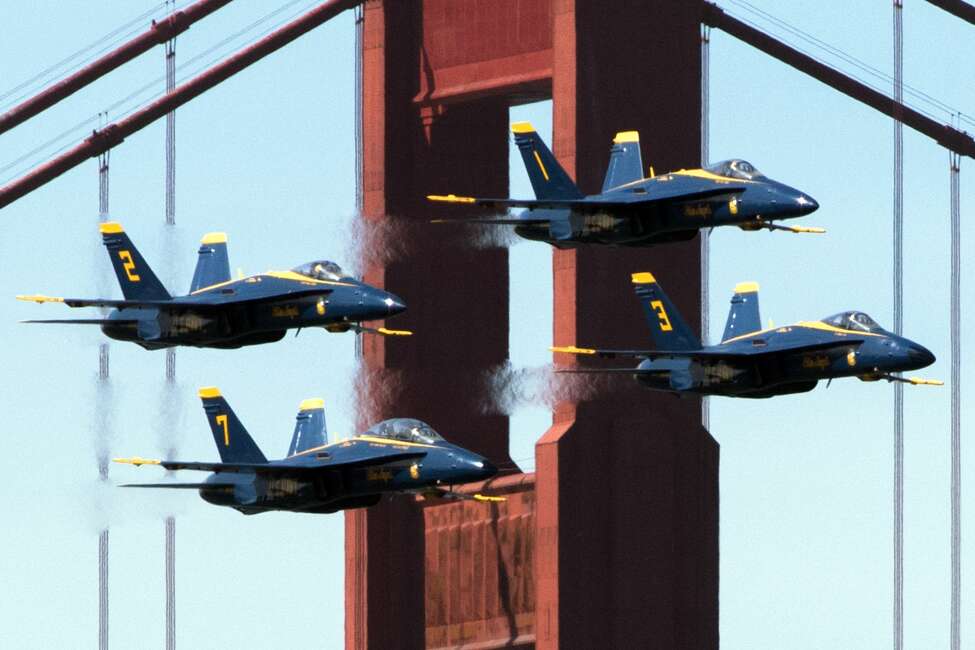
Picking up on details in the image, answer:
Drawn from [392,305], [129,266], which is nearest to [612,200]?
[392,305]

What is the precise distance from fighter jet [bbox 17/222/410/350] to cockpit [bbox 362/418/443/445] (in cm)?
362

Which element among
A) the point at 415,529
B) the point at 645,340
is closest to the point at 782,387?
the point at 645,340

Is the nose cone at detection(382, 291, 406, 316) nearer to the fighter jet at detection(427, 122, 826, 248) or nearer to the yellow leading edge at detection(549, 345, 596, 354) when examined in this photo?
the fighter jet at detection(427, 122, 826, 248)

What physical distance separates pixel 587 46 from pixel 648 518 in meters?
16.3

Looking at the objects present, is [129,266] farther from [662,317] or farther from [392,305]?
[662,317]

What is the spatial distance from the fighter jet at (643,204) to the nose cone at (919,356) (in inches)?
215

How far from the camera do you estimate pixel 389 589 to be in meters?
165

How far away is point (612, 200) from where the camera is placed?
146250 mm

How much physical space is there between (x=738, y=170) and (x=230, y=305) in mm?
16588

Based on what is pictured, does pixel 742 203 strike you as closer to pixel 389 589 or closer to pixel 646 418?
pixel 646 418

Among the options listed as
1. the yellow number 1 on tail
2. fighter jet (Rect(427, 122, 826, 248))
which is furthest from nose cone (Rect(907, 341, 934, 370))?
the yellow number 1 on tail

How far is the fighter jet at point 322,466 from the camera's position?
462ft

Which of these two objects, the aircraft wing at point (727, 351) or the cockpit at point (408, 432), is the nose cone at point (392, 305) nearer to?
the cockpit at point (408, 432)

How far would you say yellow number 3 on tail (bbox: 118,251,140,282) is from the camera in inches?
5822
